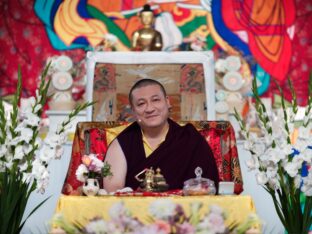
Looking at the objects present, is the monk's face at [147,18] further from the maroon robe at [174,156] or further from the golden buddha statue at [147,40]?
the maroon robe at [174,156]

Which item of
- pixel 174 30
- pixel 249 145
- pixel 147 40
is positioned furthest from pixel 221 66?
pixel 249 145

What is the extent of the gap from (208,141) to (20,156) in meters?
0.96

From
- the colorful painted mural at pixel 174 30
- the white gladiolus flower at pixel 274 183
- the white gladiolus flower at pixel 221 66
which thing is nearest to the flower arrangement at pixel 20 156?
the white gladiolus flower at pixel 274 183

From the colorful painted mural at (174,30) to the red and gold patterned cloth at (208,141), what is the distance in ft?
11.3

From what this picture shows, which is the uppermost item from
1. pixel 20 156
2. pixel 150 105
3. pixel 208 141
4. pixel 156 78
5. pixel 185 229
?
pixel 156 78

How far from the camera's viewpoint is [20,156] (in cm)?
274

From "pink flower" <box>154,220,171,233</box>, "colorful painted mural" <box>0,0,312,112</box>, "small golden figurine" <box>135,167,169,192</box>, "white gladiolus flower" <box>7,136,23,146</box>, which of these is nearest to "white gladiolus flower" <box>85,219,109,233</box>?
"pink flower" <box>154,220,171,233</box>

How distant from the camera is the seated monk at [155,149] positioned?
10.1 ft

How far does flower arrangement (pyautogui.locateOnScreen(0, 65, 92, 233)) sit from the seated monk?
355mm

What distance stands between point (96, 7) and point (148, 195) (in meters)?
4.65

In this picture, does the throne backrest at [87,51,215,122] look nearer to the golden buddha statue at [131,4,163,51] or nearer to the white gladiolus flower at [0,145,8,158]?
the golden buddha statue at [131,4,163,51]

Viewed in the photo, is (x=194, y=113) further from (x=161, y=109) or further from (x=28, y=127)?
(x=28, y=127)

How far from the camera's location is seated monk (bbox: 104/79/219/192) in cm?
307

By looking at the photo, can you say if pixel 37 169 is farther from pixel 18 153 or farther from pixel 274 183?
pixel 274 183
